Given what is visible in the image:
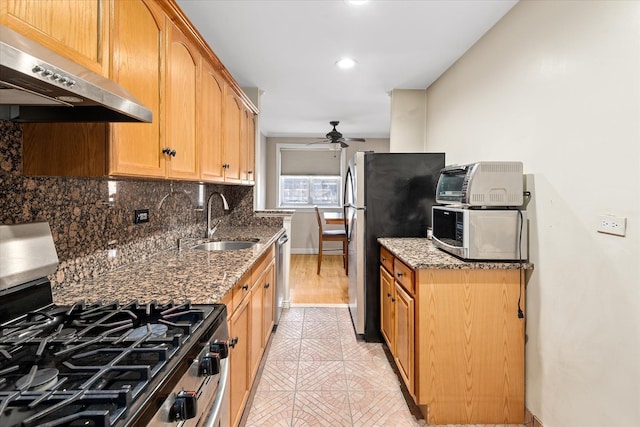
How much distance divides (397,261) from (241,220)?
189 cm

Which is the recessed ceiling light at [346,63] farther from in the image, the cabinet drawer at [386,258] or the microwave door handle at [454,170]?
the cabinet drawer at [386,258]

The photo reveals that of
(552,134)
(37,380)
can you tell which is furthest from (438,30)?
(37,380)

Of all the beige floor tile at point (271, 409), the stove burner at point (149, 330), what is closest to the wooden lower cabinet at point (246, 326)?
the beige floor tile at point (271, 409)

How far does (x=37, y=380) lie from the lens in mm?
685

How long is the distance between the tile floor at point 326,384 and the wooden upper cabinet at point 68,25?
190cm

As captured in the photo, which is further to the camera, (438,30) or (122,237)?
(438,30)

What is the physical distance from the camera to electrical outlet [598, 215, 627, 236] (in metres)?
1.31

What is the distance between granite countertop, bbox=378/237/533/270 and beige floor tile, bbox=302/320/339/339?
1.09 metres

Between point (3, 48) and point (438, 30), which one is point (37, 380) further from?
point (438, 30)

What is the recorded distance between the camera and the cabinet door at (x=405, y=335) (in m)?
1.93

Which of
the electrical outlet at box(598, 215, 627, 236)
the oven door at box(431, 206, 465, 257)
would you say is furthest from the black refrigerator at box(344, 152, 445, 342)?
the electrical outlet at box(598, 215, 627, 236)

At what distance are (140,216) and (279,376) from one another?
1.43m

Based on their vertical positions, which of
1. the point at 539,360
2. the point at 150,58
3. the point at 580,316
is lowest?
the point at 539,360

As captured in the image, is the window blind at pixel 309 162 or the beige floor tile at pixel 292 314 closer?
the beige floor tile at pixel 292 314
